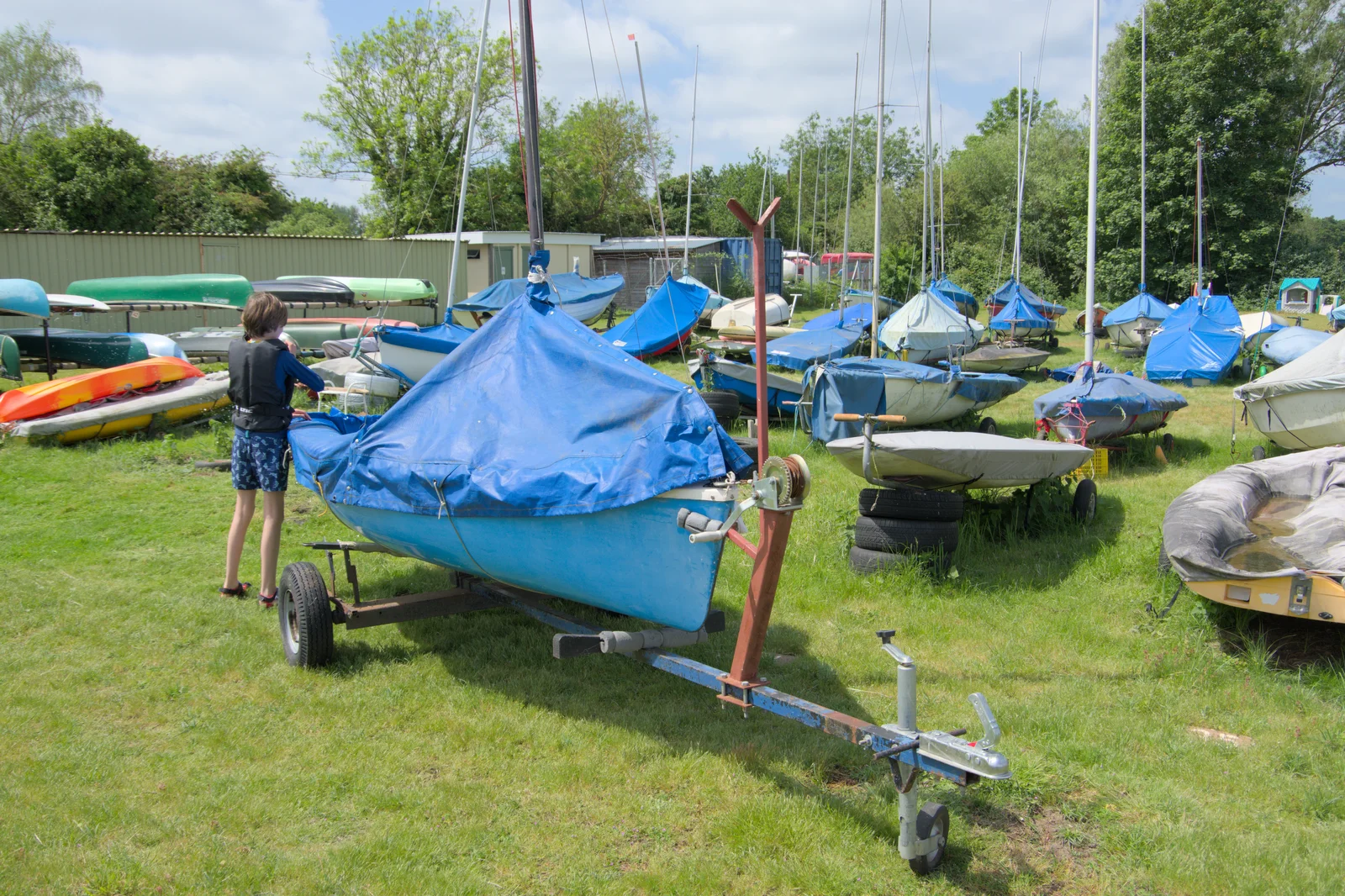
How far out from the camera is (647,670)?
5395mm

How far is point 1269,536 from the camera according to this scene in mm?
6461

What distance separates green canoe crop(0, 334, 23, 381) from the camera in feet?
44.0

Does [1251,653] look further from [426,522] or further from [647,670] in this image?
[426,522]

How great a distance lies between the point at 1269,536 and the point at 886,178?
60.4 m

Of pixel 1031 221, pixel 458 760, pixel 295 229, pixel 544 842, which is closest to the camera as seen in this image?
pixel 544 842

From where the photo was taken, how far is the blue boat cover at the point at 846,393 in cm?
1149

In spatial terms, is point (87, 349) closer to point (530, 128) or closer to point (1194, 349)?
point (530, 128)

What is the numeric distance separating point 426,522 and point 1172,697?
4.11 m

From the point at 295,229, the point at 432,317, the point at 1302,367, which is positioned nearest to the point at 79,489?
the point at 1302,367

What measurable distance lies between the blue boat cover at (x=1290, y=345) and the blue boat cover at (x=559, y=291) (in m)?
12.7

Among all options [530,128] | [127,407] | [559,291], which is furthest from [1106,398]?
[559,291]

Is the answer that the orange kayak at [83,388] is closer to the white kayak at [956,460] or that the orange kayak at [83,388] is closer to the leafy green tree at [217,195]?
the white kayak at [956,460]

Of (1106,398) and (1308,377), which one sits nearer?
(1308,377)

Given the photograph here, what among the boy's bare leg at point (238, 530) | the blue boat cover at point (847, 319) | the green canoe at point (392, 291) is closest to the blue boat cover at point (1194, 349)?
the blue boat cover at point (847, 319)
